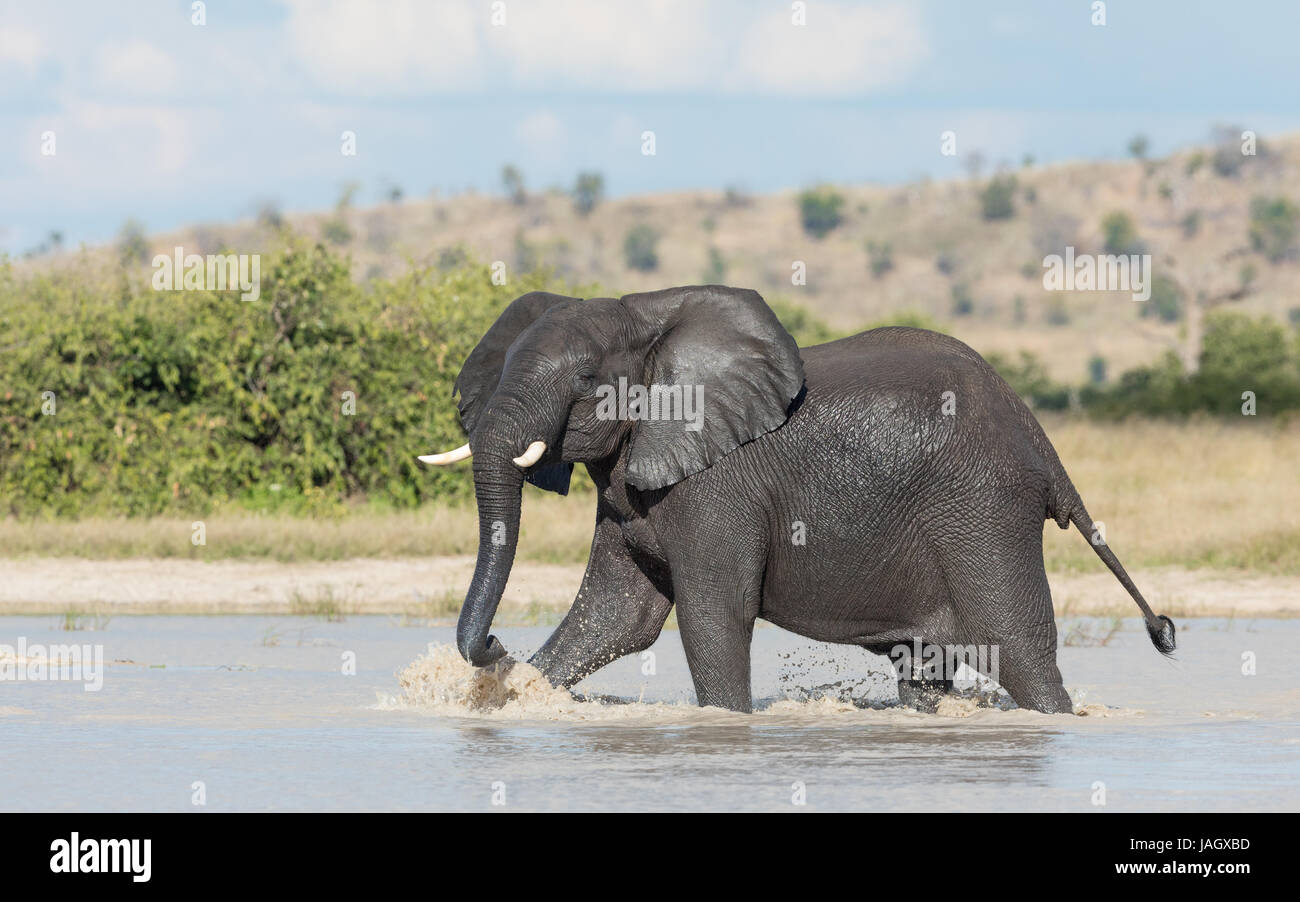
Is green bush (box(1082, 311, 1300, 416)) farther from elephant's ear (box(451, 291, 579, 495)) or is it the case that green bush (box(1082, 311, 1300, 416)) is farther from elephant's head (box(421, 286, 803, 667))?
elephant's head (box(421, 286, 803, 667))

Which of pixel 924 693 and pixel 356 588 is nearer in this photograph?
pixel 924 693

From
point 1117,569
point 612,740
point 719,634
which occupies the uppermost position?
point 1117,569

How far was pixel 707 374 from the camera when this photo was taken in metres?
9.76

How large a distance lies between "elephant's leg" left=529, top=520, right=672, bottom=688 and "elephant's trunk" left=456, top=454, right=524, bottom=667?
0.89 metres

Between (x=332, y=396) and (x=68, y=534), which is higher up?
(x=332, y=396)

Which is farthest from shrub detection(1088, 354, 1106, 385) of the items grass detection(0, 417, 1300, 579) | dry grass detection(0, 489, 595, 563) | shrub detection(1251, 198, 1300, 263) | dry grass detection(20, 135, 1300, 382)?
dry grass detection(0, 489, 595, 563)

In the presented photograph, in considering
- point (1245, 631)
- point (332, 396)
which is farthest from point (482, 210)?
point (1245, 631)

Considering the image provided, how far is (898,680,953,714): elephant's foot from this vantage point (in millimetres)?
10547

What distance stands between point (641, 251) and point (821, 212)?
28.8 ft

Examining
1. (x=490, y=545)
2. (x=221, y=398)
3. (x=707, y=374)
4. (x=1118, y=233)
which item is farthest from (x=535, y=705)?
(x=1118, y=233)

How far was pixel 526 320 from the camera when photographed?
33.8 feet

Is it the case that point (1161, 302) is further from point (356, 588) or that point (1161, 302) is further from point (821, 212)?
point (356, 588)
